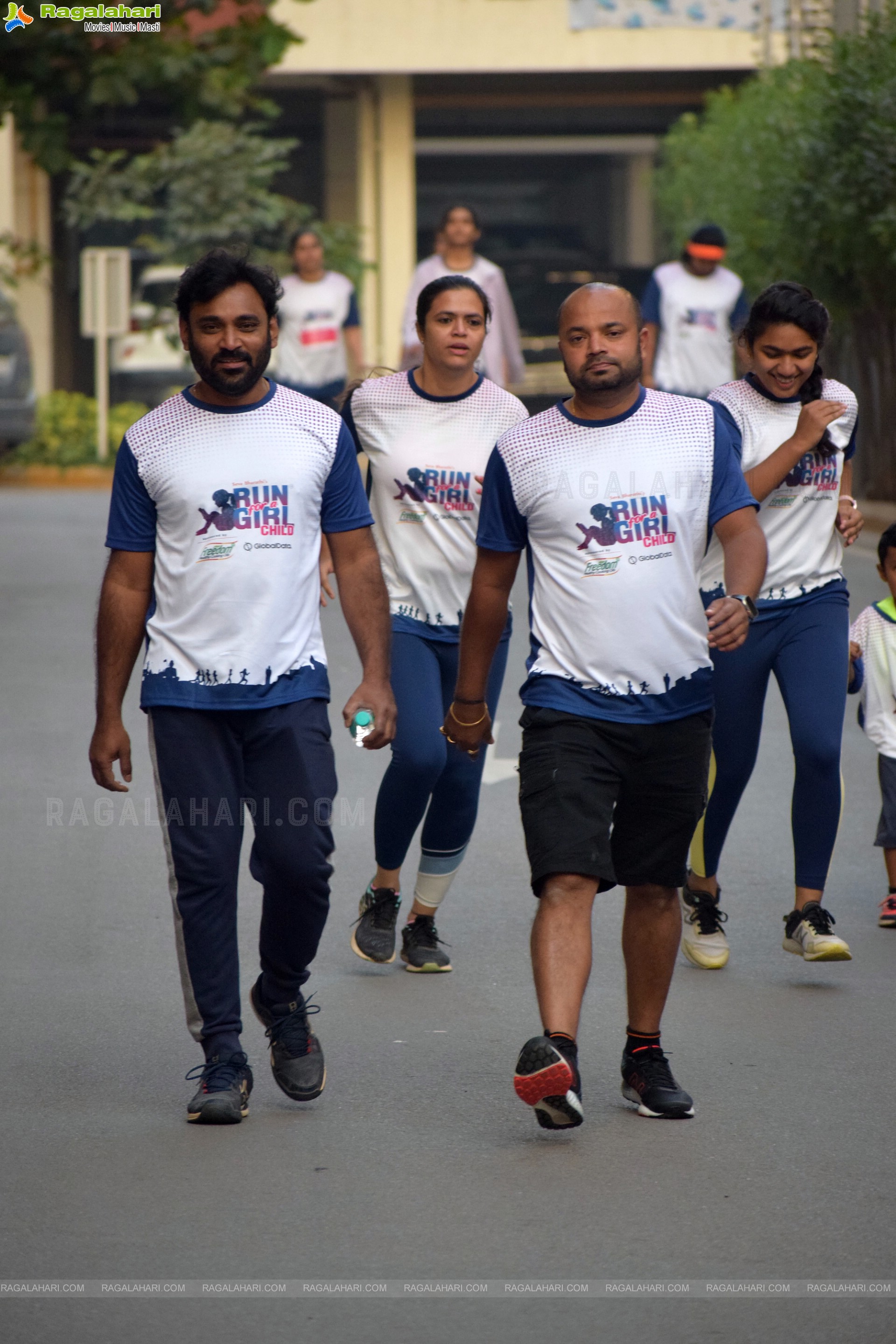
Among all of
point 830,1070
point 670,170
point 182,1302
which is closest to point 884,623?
point 830,1070

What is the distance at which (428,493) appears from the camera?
6.21 meters

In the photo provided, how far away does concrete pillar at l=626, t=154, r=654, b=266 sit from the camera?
38.9 meters

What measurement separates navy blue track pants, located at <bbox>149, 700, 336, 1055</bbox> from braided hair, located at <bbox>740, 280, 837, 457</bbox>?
1953mm

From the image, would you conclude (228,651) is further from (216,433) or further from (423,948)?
(423,948)

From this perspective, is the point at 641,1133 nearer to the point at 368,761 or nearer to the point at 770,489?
the point at 770,489

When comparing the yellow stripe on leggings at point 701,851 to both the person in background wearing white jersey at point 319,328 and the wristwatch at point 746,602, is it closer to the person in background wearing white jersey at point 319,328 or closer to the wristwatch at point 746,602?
the wristwatch at point 746,602

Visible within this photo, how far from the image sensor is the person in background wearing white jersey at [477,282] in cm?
1167

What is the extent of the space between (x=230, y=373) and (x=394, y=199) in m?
29.8

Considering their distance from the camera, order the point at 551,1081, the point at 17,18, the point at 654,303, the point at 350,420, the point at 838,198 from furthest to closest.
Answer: the point at 838,198
the point at 654,303
the point at 17,18
the point at 350,420
the point at 551,1081

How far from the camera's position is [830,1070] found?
17.3ft

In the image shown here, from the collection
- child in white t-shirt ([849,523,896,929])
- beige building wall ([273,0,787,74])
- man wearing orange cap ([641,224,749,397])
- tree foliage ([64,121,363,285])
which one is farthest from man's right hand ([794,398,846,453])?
beige building wall ([273,0,787,74])

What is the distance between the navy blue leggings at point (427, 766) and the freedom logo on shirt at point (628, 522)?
1326mm

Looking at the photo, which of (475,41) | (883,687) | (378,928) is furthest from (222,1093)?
(475,41)

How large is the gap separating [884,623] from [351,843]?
2.19m
